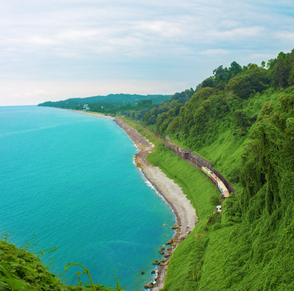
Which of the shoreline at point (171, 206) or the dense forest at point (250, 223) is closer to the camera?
the dense forest at point (250, 223)

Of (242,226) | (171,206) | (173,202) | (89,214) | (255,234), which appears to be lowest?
(89,214)

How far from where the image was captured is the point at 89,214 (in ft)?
145

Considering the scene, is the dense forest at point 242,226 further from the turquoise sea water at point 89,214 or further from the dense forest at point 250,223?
the turquoise sea water at point 89,214

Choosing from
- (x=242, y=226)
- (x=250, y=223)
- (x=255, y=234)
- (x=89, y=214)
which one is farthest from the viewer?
(x=89, y=214)

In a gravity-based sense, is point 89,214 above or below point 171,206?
below

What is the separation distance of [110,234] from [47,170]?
3959 centimetres

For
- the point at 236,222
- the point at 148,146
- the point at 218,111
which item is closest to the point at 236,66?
the point at 218,111

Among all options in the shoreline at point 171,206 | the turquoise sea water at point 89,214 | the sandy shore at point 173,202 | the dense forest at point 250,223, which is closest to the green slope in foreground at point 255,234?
the dense forest at point 250,223

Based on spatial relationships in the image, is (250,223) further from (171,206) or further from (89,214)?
(89,214)

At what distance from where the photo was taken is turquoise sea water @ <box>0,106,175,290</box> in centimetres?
3262

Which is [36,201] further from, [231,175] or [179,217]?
[231,175]

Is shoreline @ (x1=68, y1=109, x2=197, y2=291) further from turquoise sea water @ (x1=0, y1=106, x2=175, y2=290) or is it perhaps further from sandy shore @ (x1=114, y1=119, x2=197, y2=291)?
turquoise sea water @ (x1=0, y1=106, x2=175, y2=290)

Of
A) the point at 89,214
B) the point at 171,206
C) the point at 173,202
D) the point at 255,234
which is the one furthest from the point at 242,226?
the point at 89,214

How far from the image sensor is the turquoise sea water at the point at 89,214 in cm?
3262
